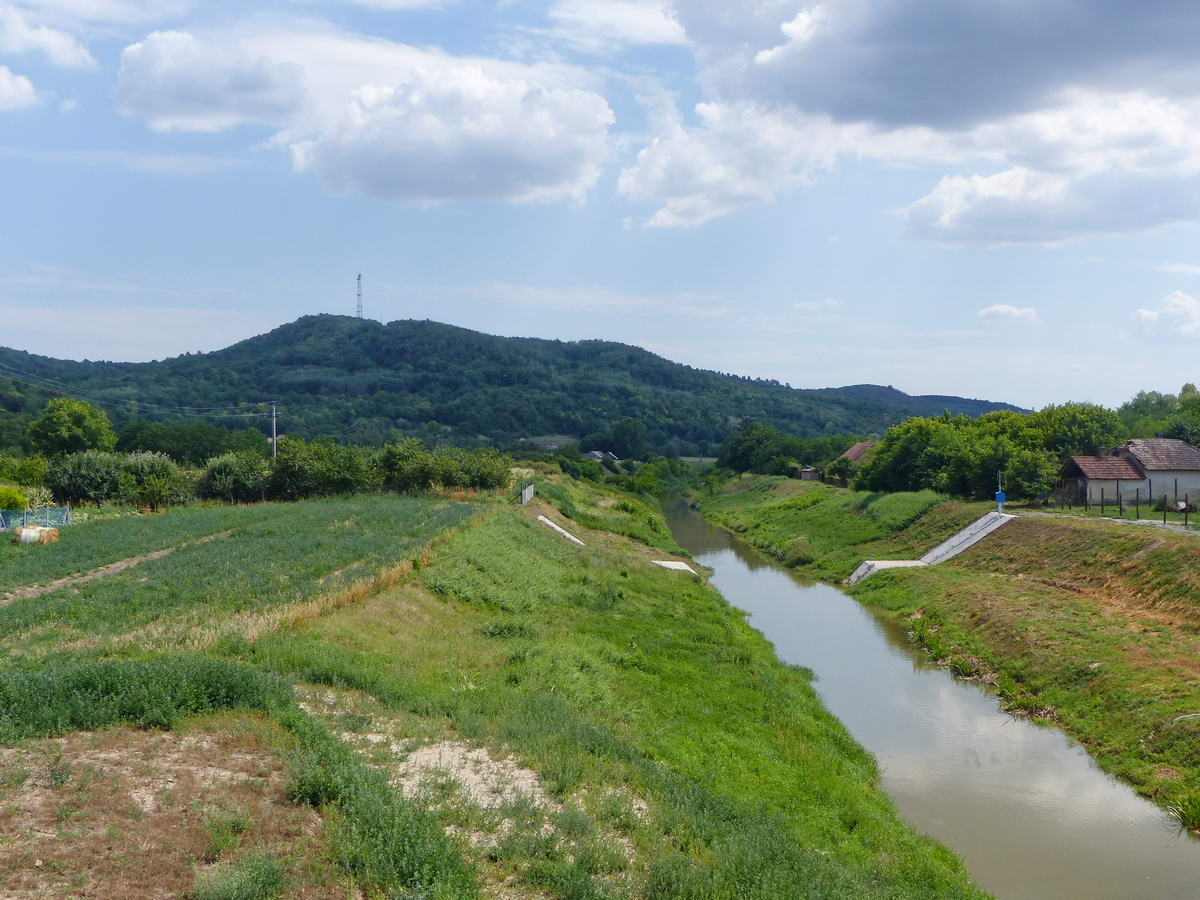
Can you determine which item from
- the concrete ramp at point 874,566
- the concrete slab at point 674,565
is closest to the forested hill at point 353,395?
the concrete slab at point 674,565

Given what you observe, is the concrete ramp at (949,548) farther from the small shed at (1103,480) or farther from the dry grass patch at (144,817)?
the dry grass patch at (144,817)

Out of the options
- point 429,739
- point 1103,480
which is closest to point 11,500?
point 429,739

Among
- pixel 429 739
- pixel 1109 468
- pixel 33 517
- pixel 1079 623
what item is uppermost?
pixel 1109 468

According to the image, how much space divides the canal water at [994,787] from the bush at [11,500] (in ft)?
117

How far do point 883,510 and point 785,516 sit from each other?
14.8m

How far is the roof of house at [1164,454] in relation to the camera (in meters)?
51.9

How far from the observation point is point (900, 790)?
19.3m

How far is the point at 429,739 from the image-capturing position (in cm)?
1337

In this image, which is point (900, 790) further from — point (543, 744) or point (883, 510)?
point (883, 510)

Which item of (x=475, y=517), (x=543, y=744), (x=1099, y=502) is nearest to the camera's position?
(x=543, y=744)

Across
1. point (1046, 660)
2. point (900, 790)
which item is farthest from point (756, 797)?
point (1046, 660)

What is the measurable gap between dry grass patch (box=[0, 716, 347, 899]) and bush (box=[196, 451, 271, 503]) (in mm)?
47557

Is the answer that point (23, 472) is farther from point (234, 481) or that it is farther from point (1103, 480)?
point (1103, 480)

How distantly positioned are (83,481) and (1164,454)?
2526 inches
